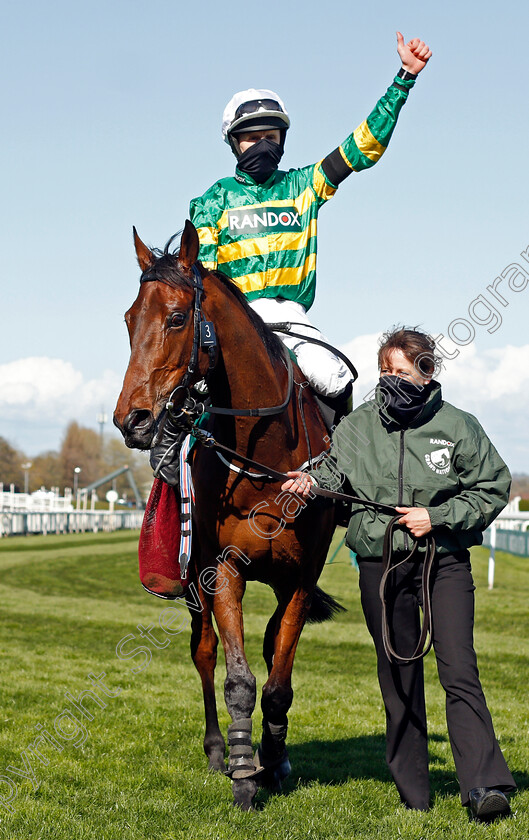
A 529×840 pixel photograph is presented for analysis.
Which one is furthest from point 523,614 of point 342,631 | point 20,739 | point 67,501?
point 67,501

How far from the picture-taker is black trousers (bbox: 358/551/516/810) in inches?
135

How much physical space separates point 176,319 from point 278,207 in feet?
4.16

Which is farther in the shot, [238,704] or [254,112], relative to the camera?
[254,112]

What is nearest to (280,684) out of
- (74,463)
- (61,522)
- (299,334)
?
(299,334)

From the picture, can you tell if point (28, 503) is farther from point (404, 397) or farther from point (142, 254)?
point (404, 397)

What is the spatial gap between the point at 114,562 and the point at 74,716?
16.6 metres

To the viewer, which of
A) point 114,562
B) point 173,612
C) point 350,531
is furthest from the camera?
point 114,562

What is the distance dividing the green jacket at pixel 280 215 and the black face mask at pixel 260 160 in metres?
0.04

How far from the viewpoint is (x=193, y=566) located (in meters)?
4.33

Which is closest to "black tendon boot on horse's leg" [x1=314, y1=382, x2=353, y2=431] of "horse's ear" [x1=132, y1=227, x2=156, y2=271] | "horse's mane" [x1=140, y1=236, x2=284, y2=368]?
"horse's mane" [x1=140, y1=236, x2=284, y2=368]

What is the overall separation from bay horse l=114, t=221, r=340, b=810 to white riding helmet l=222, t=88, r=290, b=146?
107 centimetres

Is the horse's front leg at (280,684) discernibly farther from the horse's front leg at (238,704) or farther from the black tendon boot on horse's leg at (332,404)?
the black tendon boot on horse's leg at (332,404)

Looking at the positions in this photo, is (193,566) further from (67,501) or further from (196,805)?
(67,501)

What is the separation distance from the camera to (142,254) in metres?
3.71
